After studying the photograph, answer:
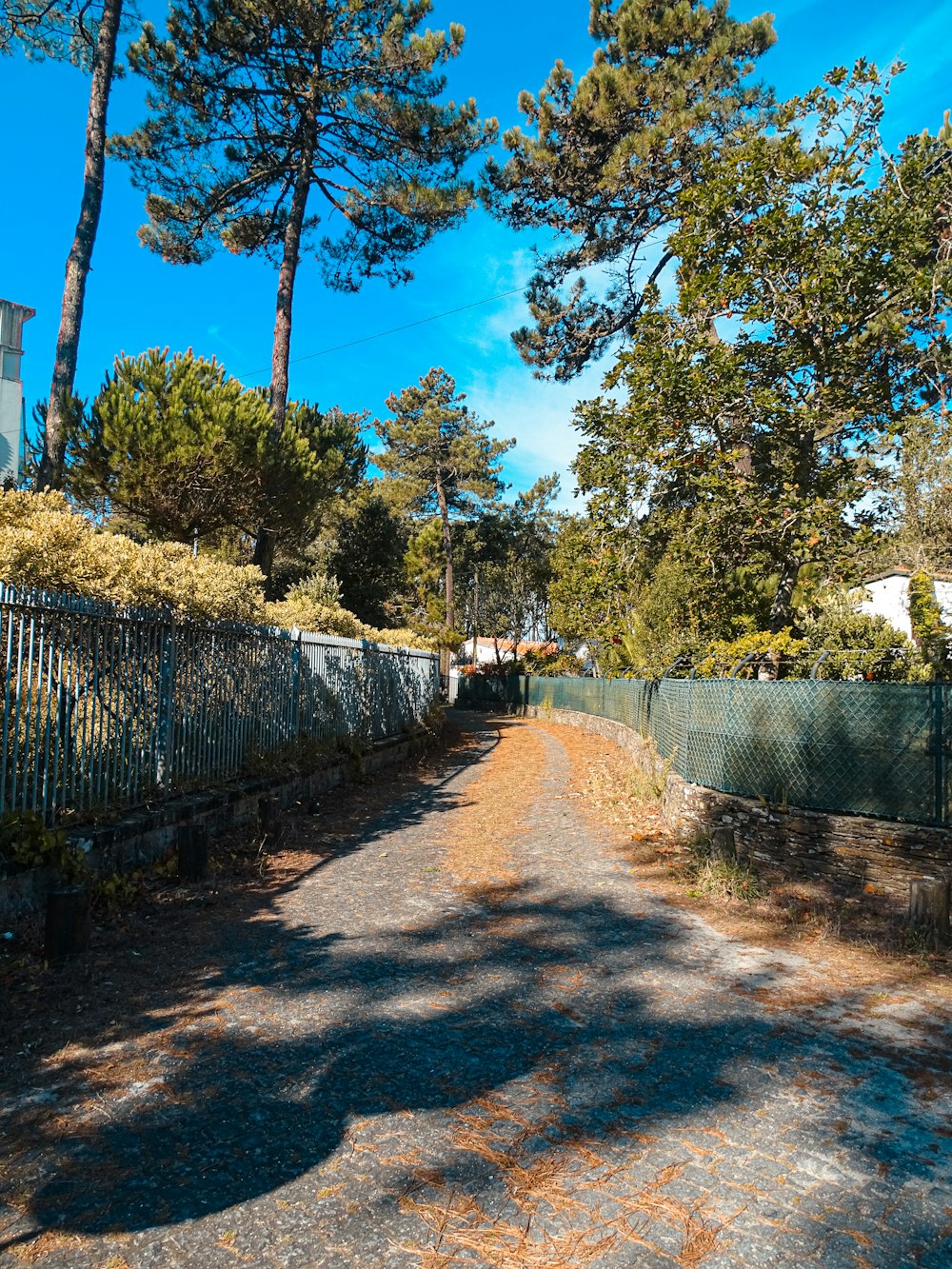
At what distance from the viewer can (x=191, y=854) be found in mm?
6590

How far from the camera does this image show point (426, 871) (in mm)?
Result: 7484

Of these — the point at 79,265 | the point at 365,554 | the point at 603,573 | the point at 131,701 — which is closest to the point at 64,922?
the point at 131,701

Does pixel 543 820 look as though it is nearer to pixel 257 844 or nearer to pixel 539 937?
pixel 257 844

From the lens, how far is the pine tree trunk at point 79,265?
13578 mm

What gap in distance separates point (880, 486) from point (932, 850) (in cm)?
646

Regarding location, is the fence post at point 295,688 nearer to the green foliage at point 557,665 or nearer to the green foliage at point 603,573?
the green foliage at point 603,573

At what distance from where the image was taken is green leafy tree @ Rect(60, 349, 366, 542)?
14.4 meters

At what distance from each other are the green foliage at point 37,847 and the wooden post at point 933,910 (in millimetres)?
5751

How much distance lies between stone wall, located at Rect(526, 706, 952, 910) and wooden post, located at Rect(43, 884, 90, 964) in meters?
5.32

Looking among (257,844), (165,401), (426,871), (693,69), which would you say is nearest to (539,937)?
(426,871)

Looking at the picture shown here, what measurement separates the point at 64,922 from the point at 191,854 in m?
1.78

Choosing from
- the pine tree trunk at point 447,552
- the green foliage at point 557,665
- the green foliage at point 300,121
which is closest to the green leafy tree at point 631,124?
the green foliage at point 300,121

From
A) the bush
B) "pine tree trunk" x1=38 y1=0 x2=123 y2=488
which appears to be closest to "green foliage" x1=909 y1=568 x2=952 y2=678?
the bush

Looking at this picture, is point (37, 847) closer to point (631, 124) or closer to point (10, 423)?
point (631, 124)
